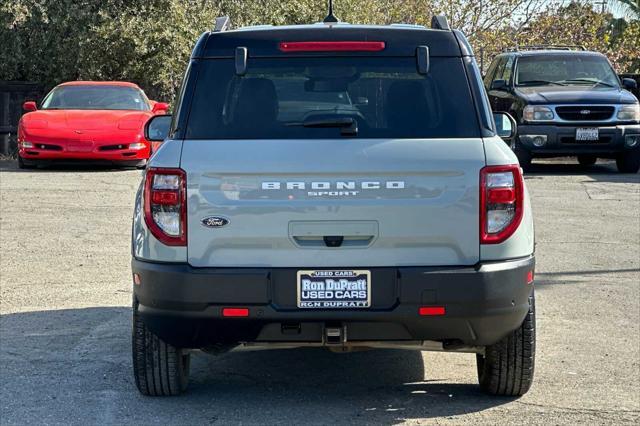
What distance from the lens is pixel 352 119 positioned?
19.2 feet

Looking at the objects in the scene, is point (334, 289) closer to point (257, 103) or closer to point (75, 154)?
point (257, 103)

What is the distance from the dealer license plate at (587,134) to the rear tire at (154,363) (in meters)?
13.4

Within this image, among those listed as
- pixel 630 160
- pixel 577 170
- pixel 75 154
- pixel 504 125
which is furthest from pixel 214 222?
pixel 577 170

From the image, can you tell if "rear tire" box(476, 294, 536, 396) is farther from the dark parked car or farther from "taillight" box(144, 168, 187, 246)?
the dark parked car

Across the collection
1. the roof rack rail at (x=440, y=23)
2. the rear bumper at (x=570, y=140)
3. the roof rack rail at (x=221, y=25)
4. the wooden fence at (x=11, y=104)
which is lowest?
the wooden fence at (x=11, y=104)

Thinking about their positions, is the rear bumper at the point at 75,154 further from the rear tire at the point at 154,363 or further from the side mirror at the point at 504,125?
the rear tire at the point at 154,363

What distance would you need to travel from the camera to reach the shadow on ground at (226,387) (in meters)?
6.18

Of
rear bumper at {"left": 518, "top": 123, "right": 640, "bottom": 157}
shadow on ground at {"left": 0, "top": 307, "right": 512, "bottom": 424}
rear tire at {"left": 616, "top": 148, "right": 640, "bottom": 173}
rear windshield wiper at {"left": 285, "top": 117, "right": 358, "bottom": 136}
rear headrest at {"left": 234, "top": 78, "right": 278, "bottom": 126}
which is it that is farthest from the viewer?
rear tire at {"left": 616, "top": 148, "right": 640, "bottom": 173}

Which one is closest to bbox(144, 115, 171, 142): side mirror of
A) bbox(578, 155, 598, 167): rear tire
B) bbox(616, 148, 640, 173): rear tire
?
bbox(616, 148, 640, 173): rear tire

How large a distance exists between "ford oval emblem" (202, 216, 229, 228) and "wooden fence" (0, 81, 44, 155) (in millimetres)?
18570

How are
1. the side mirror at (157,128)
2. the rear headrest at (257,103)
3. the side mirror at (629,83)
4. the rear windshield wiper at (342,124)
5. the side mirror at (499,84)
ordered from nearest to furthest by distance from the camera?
the rear windshield wiper at (342,124)
the rear headrest at (257,103)
the side mirror at (157,128)
the side mirror at (629,83)
the side mirror at (499,84)

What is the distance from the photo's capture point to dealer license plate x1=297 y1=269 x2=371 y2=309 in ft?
18.6

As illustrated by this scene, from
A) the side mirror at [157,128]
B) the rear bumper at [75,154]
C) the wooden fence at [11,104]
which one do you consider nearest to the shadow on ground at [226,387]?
the side mirror at [157,128]

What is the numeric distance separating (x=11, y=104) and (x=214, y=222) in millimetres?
19491
